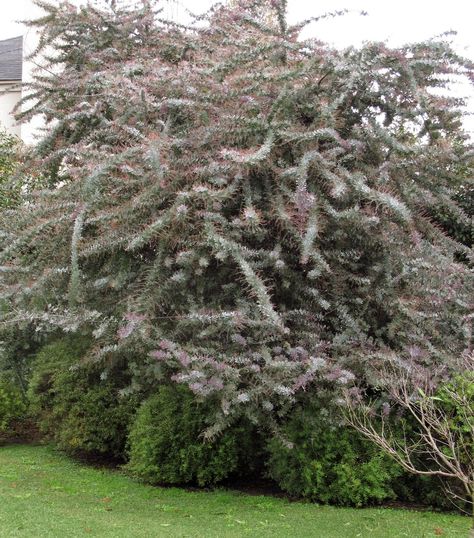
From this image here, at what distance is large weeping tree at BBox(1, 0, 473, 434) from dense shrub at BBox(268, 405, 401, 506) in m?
0.31

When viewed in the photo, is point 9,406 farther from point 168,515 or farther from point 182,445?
point 168,515

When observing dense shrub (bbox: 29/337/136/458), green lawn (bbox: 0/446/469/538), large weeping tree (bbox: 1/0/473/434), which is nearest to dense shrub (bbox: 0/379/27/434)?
dense shrub (bbox: 29/337/136/458)

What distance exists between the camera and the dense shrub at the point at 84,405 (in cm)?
793

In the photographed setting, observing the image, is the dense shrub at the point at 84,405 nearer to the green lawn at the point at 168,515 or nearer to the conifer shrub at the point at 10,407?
the green lawn at the point at 168,515

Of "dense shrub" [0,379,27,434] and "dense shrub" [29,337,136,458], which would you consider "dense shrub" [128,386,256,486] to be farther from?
"dense shrub" [0,379,27,434]

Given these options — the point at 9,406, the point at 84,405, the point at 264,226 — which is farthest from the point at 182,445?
the point at 9,406

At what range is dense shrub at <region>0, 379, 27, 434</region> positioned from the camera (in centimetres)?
927

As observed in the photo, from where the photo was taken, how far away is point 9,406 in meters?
9.34

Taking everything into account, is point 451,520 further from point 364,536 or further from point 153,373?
point 153,373

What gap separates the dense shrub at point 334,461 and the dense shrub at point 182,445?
727 mm

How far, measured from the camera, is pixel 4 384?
9.49m

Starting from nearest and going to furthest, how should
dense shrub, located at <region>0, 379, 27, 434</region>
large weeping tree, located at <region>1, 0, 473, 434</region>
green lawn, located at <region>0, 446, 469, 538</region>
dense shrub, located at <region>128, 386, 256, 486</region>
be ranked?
1. green lawn, located at <region>0, 446, 469, 538</region>
2. large weeping tree, located at <region>1, 0, 473, 434</region>
3. dense shrub, located at <region>128, 386, 256, 486</region>
4. dense shrub, located at <region>0, 379, 27, 434</region>

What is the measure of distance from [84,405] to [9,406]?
1915 millimetres

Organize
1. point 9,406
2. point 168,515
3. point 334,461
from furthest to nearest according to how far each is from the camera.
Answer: point 9,406, point 334,461, point 168,515
